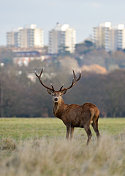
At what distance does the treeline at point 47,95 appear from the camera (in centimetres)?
6862

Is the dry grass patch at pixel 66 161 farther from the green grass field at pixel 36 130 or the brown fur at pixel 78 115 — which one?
the green grass field at pixel 36 130

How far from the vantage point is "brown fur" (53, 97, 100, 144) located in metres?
18.0

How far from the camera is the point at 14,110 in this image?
223 feet

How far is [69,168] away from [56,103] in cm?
563

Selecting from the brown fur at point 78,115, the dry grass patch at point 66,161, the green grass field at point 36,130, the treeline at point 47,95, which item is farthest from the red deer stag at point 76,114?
the treeline at point 47,95

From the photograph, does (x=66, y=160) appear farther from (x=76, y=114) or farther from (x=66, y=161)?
(x=76, y=114)

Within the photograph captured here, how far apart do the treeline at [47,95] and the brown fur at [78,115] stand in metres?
45.7

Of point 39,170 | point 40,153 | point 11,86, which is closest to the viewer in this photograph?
point 39,170

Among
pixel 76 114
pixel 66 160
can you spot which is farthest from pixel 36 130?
pixel 66 160

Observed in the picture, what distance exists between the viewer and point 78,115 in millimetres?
18203

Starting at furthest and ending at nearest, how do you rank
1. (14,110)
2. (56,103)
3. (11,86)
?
(11,86), (14,110), (56,103)

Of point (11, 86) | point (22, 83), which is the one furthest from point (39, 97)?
point (22, 83)

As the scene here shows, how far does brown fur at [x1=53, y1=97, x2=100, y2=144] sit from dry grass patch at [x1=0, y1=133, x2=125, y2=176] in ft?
7.21

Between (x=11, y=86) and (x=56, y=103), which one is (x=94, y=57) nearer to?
(x=11, y=86)
